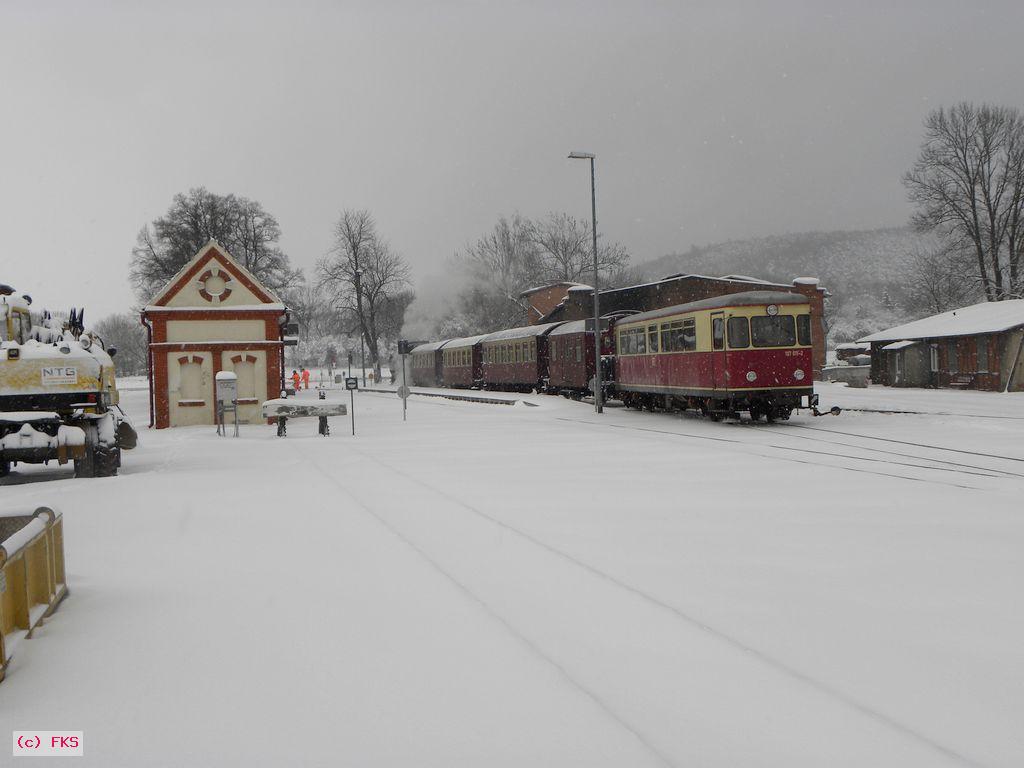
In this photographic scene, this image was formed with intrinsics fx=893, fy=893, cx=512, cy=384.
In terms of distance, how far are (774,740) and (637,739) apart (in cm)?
54

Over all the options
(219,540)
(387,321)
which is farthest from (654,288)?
(219,540)

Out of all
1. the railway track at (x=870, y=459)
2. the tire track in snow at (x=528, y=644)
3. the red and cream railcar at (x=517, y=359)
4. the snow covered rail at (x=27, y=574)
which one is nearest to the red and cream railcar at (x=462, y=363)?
the red and cream railcar at (x=517, y=359)

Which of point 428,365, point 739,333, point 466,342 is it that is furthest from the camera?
point 428,365

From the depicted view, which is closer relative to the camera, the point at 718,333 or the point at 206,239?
the point at 718,333

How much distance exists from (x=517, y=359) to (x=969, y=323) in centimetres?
1871

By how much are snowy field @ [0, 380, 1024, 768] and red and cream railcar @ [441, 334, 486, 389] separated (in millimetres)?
35738

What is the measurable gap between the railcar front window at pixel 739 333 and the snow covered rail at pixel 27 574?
16.6 meters

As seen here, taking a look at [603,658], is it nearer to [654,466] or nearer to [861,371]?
[654,466]

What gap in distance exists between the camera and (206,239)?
5141 centimetres

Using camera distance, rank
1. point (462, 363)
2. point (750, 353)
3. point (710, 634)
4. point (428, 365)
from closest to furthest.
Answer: point (710, 634) < point (750, 353) < point (462, 363) < point (428, 365)

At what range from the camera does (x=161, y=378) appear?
86.4ft

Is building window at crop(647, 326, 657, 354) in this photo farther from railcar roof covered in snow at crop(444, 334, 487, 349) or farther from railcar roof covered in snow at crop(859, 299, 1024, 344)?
railcar roof covered in snow at crop(444, 334, 487, 349)

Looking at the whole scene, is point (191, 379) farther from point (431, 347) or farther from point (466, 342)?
point (431, 347)

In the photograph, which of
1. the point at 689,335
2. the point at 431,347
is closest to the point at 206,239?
the point at 431,347
